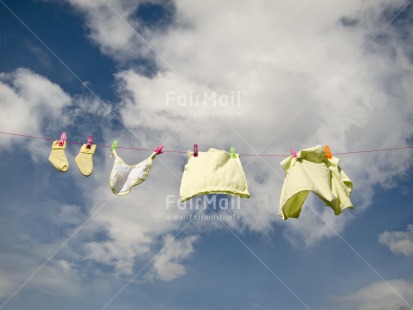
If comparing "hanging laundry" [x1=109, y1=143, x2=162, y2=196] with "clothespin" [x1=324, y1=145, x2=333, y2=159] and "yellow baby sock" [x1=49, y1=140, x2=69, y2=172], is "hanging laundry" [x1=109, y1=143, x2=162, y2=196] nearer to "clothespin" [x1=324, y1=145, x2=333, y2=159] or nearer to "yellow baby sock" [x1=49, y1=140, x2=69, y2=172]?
"yellow baby sock" [x1=49, y1=140, x2=69, y2=172]

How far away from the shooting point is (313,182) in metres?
5.84

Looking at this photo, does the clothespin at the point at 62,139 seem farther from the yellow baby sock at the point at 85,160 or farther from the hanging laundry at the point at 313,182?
the hanging laundry at the point at 313,182

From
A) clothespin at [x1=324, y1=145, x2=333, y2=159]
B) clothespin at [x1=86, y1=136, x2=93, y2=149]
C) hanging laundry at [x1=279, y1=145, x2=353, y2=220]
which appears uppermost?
clothespin at [x1=86, y1=136, x2=93, y2=149]

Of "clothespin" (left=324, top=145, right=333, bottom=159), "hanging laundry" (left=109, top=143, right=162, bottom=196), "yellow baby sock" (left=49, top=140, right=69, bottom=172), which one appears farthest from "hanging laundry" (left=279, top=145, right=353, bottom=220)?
"yellow baby sock" (left=49, top=140, right=69, bottom=172)

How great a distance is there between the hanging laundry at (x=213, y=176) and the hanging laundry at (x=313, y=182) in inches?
29.2

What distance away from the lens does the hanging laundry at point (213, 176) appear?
6.21 metres

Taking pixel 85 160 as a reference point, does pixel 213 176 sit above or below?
below

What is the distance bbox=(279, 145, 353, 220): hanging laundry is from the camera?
577cm

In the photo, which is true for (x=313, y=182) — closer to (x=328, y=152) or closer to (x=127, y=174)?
(x=328, y=152)

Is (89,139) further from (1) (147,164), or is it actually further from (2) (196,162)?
(2) (196,162)

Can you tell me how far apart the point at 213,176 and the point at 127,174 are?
1.60m

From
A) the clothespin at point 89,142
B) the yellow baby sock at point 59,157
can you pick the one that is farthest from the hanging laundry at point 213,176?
the yellow baby sock at point 59,157

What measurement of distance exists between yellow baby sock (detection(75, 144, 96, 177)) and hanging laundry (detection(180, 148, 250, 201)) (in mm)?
1878

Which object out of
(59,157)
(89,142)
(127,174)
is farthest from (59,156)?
(127,174)
